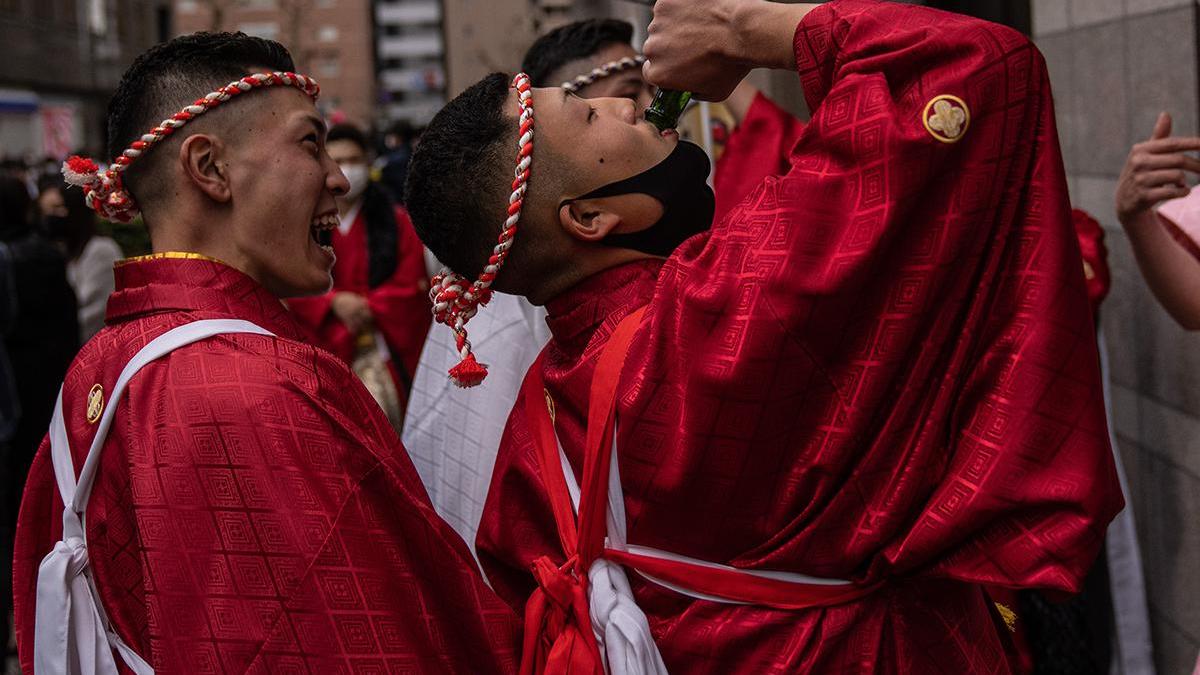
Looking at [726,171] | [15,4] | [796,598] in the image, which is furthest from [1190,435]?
[15,4]

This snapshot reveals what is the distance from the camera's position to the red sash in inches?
68.5

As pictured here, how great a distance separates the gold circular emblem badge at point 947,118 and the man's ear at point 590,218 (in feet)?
1.94

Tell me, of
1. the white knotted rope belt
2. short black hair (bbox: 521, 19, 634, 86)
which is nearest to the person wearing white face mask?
short black hair (bbox: 521, 19, 634, 86)

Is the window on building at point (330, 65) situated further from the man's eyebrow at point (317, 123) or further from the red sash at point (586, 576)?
the red sash at point (586, 576)

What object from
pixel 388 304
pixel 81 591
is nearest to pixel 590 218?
pixel 81 591

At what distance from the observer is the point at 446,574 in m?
1.86

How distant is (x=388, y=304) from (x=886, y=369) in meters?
3.83

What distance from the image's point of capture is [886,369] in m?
1.60

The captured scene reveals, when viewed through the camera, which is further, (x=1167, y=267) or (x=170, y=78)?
(x=1167, y=267)

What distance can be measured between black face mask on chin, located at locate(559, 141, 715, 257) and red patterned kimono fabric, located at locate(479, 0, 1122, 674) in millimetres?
245

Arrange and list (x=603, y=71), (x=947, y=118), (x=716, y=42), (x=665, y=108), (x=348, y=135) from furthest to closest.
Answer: (x=348, y=135), (x=603, y=71), (x=665, y=108), (x=716, y=42), (x=947, y=118)

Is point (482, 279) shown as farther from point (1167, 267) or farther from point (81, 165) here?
point (1167, 267)

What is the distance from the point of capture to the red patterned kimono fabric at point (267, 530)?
1696 millimetres

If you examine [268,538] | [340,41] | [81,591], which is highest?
[268,538]
